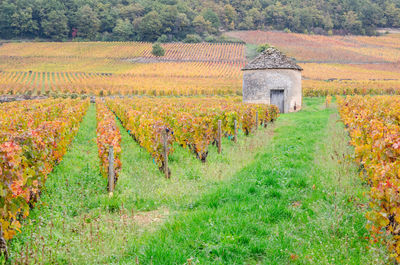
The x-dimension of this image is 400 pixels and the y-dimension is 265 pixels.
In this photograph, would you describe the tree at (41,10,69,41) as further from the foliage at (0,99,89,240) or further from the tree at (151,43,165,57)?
the foliage at (0,99,89,240)

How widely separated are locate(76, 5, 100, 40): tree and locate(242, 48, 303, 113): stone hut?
80.8 meters

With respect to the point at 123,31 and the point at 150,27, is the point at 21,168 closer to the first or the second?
the point at 150,27

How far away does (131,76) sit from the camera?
59.2 meters

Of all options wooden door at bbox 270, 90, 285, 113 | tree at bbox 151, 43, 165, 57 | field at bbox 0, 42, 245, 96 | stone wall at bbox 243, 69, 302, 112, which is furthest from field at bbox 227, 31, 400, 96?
tree at bbox 151, 43, 165, 57

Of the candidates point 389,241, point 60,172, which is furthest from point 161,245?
point 60,172

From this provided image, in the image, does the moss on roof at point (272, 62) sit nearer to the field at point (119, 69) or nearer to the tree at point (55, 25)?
the field at point (119, 69)

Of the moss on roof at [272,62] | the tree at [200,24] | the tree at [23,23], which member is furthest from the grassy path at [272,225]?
the tree at [23,23]

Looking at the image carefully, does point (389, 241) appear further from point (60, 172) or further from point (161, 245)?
point (60, 172)

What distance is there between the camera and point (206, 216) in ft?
16.3

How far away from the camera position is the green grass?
158 inches

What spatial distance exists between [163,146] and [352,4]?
13014cm

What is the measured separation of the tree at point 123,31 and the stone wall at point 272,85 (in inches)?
2969

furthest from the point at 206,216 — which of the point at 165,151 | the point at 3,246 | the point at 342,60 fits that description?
the point at 342,60

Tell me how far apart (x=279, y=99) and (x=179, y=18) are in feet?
250
